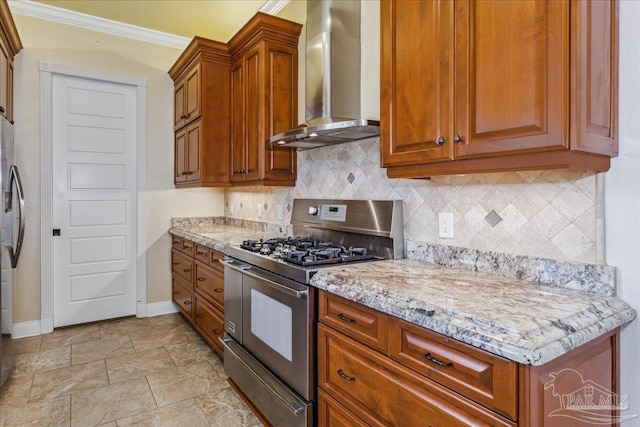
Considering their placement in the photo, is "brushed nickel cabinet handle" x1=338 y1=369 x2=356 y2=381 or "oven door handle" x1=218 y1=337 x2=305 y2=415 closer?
"brushed nickel cabinet handle" x1=338 y1=369 x2=356 y2=381

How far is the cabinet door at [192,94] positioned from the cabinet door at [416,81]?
2.21 meters

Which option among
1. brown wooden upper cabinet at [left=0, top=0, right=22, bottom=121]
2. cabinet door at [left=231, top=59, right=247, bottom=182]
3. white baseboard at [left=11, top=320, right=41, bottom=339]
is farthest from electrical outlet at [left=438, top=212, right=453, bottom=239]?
white baseboard at [left=11, top=320, right=41, bottom=339]

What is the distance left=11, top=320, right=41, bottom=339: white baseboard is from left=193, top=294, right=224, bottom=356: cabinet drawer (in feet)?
5.04

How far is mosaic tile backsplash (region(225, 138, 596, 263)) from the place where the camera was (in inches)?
54.0

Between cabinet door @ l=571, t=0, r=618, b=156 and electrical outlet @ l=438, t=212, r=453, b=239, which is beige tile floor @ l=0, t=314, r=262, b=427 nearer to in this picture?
electrical outlet @ l=438, t=212, r=453, b=239

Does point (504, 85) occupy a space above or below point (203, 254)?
above

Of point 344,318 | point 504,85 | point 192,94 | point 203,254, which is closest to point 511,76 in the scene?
point 504,85

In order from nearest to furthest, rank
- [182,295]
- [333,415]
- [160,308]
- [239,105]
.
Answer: [333,415]
[239,105]
[182,295]
[160,308]

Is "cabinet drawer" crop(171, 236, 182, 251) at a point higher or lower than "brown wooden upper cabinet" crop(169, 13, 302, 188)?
lower

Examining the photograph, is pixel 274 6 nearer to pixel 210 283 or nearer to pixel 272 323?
pixel 210 283

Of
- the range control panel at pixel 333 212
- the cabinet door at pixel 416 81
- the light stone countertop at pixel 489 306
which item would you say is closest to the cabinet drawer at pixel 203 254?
the range control panel at pixel 333 212

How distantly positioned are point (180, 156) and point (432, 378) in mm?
3549

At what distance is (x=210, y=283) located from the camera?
9.73 ft

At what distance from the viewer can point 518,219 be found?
60.8 inches
